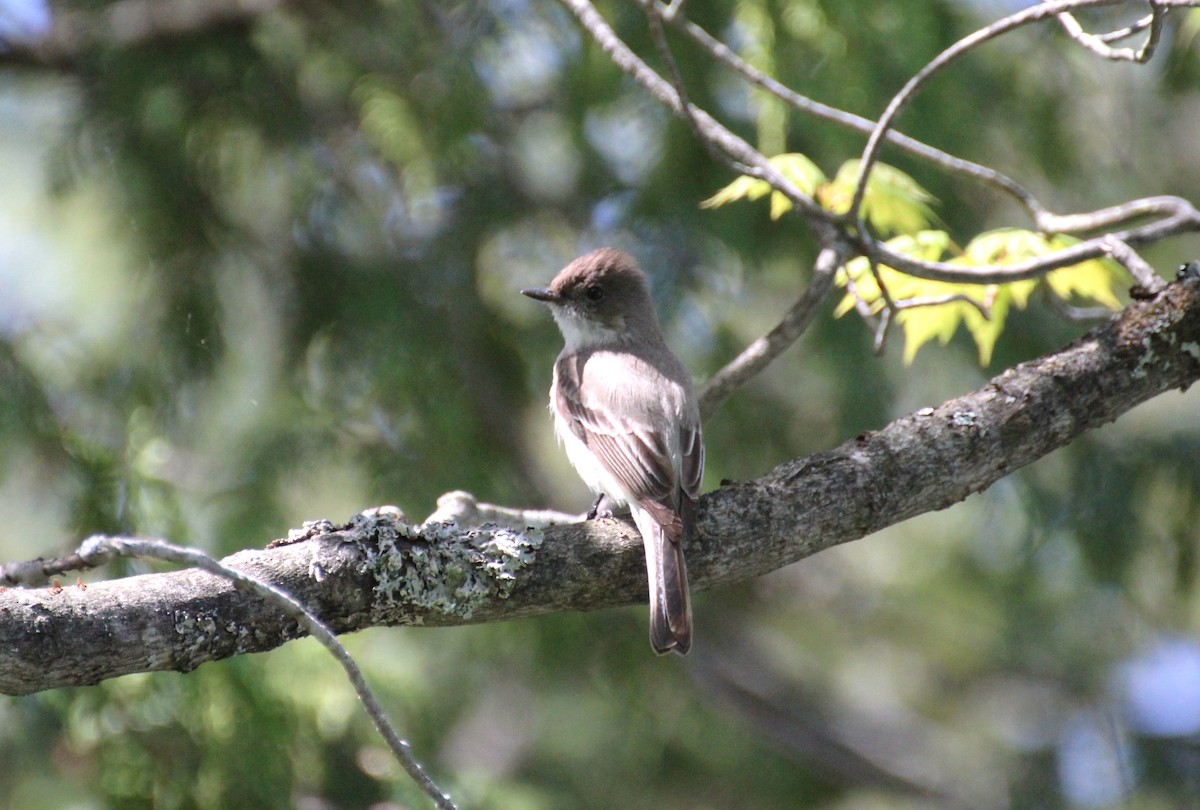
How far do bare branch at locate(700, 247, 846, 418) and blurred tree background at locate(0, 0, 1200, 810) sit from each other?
0.95 m

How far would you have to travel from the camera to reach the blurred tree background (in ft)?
15.3

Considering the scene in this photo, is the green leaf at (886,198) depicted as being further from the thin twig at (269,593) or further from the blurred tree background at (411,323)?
the thin twig at (269,593)

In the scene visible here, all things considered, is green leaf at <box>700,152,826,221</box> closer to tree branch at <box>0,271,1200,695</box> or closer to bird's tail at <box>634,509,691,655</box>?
tree branch at <box>0,271,1200,695</box>

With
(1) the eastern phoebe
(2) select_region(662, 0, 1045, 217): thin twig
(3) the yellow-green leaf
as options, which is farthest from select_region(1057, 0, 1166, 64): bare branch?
(1) the eastern phoebe

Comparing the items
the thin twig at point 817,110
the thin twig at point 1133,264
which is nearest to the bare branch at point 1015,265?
the thin twig at point 1133,264

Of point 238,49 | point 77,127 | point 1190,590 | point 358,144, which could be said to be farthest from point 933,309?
point 77,127

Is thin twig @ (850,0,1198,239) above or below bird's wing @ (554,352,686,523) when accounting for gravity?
above

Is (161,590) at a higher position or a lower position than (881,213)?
lower

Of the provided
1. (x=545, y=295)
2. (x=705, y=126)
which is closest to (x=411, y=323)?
(x=545, y=295)

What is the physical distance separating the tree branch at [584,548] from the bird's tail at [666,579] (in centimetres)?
5

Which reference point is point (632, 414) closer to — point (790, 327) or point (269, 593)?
point (790, 327)

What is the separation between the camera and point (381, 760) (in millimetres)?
4891

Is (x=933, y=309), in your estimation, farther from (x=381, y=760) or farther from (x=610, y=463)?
(x=381, y=760)

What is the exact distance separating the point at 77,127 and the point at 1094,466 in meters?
5.05
